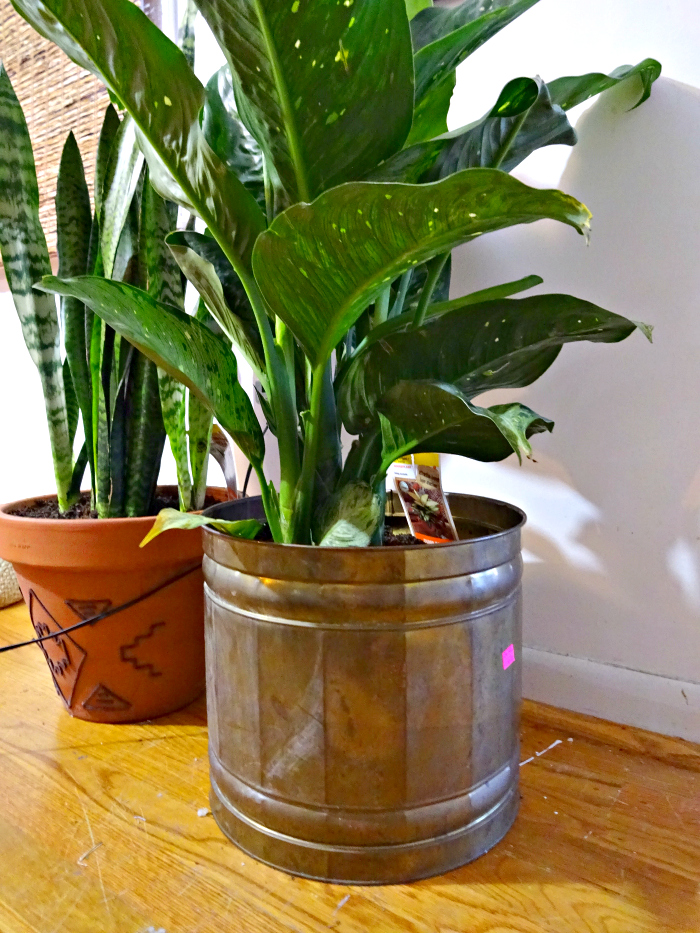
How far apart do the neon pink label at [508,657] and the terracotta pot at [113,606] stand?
0.36 m

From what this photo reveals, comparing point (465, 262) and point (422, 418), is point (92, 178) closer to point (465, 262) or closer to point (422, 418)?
point (465, 262)

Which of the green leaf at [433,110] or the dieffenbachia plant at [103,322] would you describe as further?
the dieffenbachia plant at [103,322]

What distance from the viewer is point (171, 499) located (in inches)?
32.7

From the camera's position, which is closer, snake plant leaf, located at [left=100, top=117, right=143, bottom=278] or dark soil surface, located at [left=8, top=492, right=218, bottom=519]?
snake plant leaf, located at [left=100, top=117, right=143, bottom=278]

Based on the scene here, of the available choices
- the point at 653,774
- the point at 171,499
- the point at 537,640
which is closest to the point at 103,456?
the point at 171,499

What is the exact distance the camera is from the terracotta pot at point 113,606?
0.65m

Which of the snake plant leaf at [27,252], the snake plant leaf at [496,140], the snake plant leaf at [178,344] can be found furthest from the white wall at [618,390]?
the snake plant leaf at [27,252]

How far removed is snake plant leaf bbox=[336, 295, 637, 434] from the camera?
0.45m

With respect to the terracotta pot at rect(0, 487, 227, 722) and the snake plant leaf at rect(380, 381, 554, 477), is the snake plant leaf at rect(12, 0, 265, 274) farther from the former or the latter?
the terracotta pot at rect(0, 487, 227, 722)

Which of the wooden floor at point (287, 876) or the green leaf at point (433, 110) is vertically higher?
the green leaf at point (433, 110)

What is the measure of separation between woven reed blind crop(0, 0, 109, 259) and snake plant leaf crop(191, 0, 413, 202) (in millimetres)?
871

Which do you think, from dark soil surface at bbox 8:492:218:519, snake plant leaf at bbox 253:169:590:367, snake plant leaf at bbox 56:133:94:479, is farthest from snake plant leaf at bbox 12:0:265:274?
dark soil surface at bbox 8:492:218:519

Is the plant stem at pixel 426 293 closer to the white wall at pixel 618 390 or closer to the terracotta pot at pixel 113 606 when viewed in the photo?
the white wall at pixel 618 390

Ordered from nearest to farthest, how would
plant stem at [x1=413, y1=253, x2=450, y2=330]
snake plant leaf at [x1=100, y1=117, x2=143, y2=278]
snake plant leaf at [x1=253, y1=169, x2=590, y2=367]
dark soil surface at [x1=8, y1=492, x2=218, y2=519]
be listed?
snake plant leaf at [x1=253, y1=169, x2=590, y2=367], plant stem at [x1=413, y1=253, x2=450, y2=330], snake plant leaf at [x1=100, y1=117, x2=143, y2=278], dark soil surface at [x1=8, y1=492, x2=218, y2=519]
